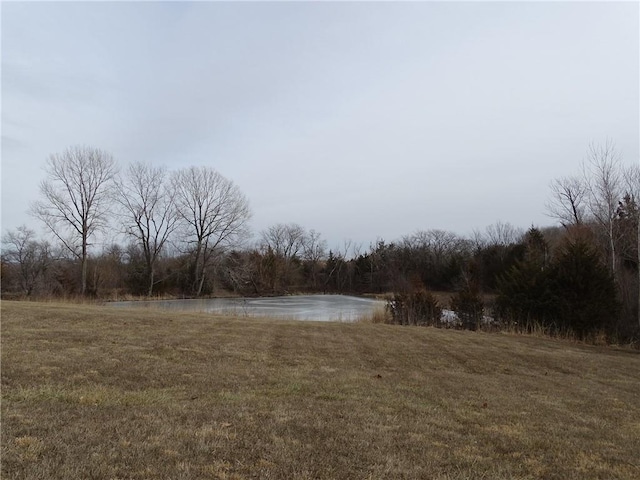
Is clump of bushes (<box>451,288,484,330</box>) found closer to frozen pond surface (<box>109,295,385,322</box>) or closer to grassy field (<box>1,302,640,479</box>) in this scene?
frozen pond surface (<box>109,295,385,322</box>)

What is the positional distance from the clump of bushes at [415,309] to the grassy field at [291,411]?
8961 mm

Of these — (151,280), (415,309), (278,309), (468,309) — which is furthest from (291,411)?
(151,280)

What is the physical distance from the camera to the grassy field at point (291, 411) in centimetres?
333

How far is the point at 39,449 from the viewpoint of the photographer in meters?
3.24

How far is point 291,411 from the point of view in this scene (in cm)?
490

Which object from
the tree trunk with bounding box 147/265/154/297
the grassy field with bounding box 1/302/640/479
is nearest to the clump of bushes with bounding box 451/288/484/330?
the grassy field with bounding box 1/302/640/479

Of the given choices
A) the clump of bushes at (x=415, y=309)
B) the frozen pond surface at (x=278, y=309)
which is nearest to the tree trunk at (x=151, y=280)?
→ the frozen pond surface at (x=278, y=309)

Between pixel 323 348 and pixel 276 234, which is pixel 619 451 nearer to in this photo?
pixel 323 348

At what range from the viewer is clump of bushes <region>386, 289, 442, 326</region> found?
19634 mm

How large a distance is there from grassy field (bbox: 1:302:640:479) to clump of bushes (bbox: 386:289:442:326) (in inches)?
353

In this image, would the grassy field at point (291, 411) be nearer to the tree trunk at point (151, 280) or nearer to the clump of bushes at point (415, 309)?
the clump of bushes at point (415, 309)

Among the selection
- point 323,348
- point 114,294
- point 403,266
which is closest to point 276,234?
point 403,266

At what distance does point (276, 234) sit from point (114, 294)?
4012 cm

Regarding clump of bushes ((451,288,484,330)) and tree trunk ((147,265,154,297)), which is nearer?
clump of bushes ((451,288,484,330))
